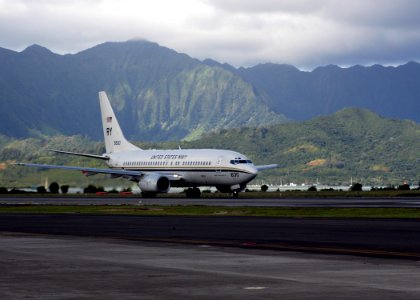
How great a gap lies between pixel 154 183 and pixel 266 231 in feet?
211

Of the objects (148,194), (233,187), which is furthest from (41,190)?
(233,187)

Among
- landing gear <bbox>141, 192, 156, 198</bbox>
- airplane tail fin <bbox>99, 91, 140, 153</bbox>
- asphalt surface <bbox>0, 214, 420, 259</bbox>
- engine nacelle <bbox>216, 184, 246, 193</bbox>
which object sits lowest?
→ asphalt surface <bbox>0, 214, 420, 259</bbox>

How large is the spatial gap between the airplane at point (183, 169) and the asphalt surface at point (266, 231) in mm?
48114

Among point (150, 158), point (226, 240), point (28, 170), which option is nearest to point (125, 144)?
A: point (150, 158)

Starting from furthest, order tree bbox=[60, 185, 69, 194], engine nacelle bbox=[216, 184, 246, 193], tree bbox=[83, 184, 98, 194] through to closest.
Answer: tree bbox=[60, 185, 69, 194] < tree bbox=[83, 184, 98, 194] < engine nacelle bbox=[216, 184, 246, 193]

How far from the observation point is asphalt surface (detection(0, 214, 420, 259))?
101ft

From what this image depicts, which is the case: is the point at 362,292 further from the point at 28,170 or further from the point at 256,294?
the point at 28,170

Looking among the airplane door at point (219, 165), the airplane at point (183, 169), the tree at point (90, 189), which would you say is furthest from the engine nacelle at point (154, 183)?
the tree at point (90, 189)

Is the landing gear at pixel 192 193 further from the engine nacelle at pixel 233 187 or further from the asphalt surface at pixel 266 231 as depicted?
the asphalt surface at pixel 266 231

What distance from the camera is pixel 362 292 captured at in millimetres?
18531

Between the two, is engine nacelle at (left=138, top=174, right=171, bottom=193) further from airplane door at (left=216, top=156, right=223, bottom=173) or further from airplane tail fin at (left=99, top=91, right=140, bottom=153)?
airplane tail fin at (left=99, top=91, right=140, bottom=153)

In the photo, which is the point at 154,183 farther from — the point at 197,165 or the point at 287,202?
the point at 287,202

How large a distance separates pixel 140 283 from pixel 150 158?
89.4 meters

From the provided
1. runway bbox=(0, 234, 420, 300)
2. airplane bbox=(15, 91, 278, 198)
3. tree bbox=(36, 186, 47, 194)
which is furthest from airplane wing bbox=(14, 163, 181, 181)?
runway bbox=(0, 234, 420, 300)
